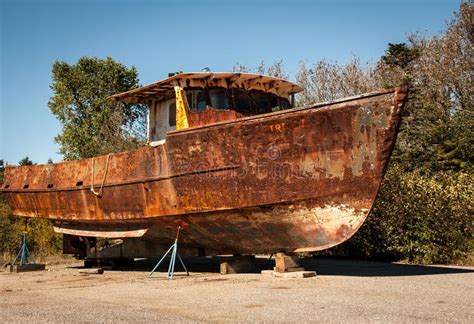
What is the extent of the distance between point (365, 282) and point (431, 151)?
12.7m

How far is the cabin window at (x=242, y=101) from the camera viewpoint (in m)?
9.52

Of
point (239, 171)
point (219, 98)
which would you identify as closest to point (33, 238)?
point (219, 98)

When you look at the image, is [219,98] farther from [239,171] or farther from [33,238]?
[33,238]

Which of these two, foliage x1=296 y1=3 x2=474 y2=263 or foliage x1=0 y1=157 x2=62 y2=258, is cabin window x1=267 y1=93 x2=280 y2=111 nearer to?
foliage x1=296 y1=3 x2=474 y2=263

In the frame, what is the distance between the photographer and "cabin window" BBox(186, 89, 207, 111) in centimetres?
935

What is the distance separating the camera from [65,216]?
1175cm

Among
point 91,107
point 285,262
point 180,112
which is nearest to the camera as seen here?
point 285,262

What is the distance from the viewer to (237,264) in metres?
9.63

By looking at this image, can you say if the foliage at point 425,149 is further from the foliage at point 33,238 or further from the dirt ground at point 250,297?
the foliage at point 33,238

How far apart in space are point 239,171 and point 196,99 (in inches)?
77.7

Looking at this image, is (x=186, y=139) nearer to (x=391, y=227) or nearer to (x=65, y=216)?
(x=65, y=216)

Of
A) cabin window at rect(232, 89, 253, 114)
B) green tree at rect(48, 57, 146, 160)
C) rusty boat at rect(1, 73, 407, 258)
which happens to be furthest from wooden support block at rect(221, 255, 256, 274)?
green tree at rect(48, 57, 146, 160)

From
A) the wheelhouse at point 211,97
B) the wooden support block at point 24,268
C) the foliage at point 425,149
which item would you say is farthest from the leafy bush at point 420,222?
the wooden support block at point 24,268

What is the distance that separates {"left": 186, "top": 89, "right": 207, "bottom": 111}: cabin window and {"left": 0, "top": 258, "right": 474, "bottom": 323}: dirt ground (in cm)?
316
